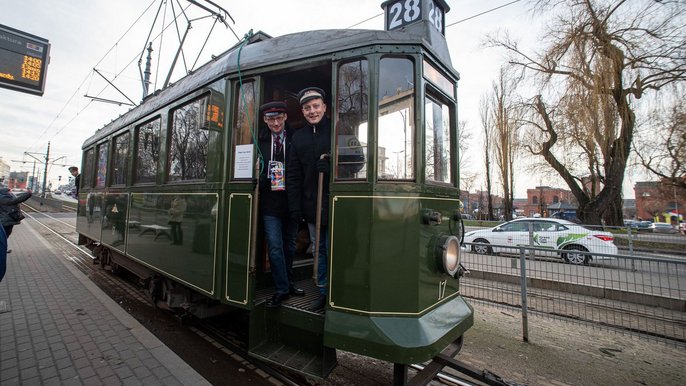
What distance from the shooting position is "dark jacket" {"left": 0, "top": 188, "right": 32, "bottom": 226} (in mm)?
6250

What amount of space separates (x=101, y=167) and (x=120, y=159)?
1.48m

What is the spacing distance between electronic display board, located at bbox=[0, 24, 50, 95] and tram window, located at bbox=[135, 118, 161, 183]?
5288 mm

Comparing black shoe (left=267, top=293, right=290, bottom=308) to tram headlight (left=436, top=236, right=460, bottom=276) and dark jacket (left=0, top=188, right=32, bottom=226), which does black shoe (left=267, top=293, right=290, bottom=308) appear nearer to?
tram headlight (left=436, top=236, right=460, bottom=276)

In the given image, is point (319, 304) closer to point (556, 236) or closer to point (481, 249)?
point (481, 249)

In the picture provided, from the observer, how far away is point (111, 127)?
6691mm

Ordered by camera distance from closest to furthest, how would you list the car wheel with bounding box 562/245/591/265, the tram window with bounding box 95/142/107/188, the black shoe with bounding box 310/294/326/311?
the black shoe with bounding box 310/294/326/311 < the car wheel with bounding box 562/245/591/265 < the tram window with bounding box 95/142/107/188

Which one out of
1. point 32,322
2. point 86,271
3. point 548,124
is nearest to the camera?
point 32,322

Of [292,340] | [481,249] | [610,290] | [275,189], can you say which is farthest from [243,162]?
[610,290]

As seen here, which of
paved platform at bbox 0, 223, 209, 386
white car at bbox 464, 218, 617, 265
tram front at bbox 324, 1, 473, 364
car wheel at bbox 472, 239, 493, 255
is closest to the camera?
tram front at bbox 324, 1, 473, 364

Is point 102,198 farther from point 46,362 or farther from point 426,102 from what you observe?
point 426,102

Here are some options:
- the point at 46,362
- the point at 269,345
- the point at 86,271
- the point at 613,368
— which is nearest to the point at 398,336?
the point at 269,345

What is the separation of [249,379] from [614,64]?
16.7 meters

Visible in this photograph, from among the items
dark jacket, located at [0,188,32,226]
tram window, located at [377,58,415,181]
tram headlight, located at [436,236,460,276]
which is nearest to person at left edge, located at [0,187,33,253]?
dark jacket, located at [0,188,32,226]

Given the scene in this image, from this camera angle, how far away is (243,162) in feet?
10.5
